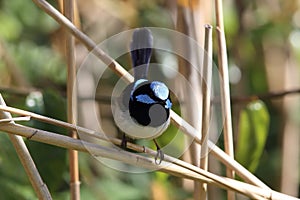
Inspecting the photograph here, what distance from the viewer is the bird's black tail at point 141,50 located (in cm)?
152

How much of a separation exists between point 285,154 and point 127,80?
113 cm

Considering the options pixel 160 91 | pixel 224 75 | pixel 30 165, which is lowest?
pixel 30 165

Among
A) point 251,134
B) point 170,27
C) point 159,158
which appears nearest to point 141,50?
point 159,158

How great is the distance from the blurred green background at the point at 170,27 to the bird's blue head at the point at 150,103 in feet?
2.14

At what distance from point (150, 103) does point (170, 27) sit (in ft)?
4.23

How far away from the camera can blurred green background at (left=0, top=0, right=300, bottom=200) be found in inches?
87.0

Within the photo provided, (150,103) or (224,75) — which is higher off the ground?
(224,75)

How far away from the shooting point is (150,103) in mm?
1370

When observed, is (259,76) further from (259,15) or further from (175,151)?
(175,151)

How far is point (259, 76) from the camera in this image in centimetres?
263

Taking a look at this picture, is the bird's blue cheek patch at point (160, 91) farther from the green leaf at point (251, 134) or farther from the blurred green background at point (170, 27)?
the blurred green background at point (170, 27)

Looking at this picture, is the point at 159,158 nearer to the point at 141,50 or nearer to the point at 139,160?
the point at 139,160

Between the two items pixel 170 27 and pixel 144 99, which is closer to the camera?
pixel 144 99

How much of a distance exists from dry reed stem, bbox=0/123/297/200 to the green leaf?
49cm
